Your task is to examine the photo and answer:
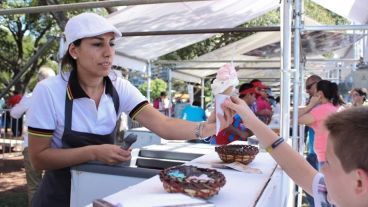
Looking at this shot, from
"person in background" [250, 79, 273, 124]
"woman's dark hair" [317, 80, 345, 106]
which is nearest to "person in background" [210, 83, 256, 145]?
"person in background" [250, 79, 273, 124]

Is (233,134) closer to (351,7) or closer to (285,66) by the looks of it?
(351,7)

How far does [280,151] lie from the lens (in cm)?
188

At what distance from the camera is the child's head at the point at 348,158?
1.21m

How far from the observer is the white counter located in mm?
1349

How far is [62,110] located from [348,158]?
125 centimetres

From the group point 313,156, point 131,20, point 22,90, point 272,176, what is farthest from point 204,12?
point 22,90

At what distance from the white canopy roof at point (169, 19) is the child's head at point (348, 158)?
4433 mm

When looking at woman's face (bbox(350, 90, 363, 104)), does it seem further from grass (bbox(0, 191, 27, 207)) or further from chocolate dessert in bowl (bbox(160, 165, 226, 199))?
chocolate dessert in bowl (bbox(160, 165, 226, 199))

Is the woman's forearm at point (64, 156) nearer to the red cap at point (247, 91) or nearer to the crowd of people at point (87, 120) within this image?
the crowd of people at point (87, 120)

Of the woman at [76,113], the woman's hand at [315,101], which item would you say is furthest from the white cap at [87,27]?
the woman's hand at [315,101]

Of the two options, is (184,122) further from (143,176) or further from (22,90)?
(22,90)

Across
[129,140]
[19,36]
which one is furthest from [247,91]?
[19,36]

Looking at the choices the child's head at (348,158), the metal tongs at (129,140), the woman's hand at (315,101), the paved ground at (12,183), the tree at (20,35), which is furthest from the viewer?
the tree at (20,35)

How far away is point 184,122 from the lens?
2328mm
